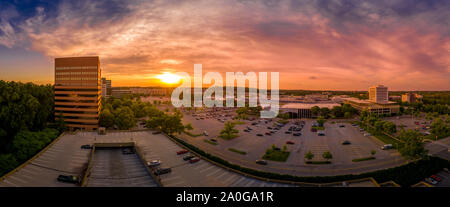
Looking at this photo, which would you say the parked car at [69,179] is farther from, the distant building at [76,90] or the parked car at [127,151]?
the distant building at [76,90]

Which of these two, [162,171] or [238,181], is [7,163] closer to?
[162,171]

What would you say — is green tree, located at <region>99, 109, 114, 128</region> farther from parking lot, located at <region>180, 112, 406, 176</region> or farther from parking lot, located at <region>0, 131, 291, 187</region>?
parking lot, located at <region>0, 131, 291, 187</region>

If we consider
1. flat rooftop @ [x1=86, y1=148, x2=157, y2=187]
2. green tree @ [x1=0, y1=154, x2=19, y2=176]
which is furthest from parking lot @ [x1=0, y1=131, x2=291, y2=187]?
green tree @ [x1=0, y1=154, x2=19, y2=176]
